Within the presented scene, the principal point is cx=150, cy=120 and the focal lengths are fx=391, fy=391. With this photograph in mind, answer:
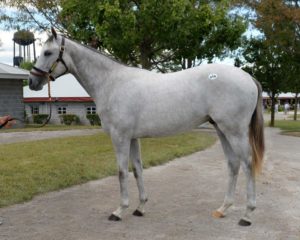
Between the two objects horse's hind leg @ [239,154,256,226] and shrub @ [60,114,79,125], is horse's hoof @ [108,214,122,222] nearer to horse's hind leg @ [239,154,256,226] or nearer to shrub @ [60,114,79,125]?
horse's hind leg @ [239,154,256,226]

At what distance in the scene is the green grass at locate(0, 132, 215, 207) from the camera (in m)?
6.52

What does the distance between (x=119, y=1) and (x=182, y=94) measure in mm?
9934

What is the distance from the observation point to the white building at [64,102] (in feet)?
89.7

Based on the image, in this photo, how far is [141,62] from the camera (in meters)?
15.8

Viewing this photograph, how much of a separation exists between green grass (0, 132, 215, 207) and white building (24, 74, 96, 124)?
561 inches

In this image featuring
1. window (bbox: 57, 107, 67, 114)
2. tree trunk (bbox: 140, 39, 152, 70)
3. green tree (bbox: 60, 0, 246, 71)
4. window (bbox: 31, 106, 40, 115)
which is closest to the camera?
green tree (bbox: 60, 0, 246, 71)

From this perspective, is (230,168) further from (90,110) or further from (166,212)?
(90,110)

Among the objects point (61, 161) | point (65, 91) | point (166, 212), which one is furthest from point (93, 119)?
point (166, 212)

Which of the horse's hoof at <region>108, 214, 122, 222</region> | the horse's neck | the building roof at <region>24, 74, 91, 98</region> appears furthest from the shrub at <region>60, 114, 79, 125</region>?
the horse's hoof at <region>108, 214, 122, 222</region>

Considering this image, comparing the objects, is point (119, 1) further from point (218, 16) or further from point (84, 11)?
point (218, 16)

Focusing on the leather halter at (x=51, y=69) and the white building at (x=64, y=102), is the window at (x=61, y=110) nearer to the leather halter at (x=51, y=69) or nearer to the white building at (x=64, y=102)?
the white building at (x=64, y=102)

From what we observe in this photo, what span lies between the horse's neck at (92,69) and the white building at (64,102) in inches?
850

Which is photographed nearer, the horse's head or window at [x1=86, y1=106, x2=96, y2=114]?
the horse's head

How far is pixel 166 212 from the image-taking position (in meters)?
5.28
